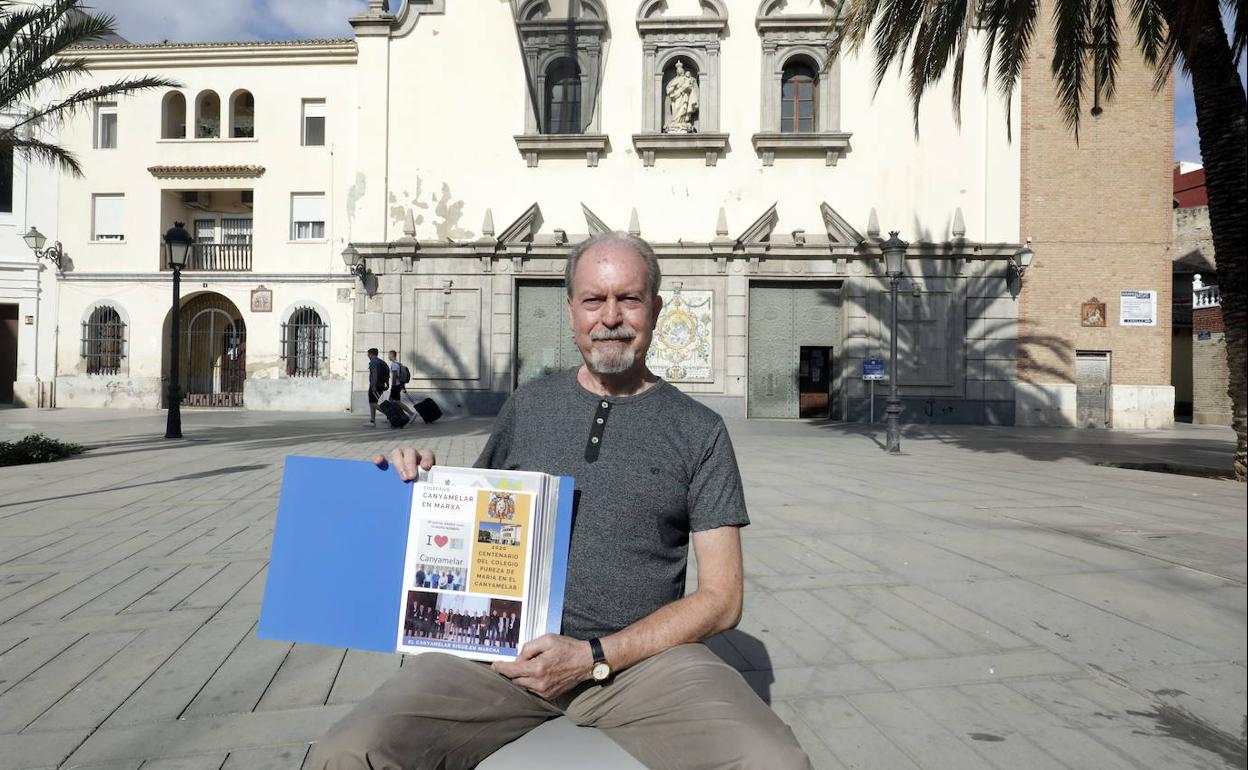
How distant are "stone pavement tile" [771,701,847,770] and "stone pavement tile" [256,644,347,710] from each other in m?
1.82

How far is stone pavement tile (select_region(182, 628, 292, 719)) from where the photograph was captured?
8.87ft

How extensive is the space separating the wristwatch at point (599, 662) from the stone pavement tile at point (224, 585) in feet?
9.85

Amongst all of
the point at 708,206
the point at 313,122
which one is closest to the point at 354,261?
the point at 313,122

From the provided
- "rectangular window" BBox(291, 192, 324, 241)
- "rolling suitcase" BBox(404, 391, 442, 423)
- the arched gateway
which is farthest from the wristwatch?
the arched gateway

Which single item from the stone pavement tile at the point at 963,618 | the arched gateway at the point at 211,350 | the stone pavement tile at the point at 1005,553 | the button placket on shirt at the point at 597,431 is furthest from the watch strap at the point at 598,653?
the arched gateway at the point at 211,350

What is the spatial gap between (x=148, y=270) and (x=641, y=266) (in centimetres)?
2482

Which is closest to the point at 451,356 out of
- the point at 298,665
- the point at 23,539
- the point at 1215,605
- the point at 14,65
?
the point at 14,65

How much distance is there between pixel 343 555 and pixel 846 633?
2.64 metres

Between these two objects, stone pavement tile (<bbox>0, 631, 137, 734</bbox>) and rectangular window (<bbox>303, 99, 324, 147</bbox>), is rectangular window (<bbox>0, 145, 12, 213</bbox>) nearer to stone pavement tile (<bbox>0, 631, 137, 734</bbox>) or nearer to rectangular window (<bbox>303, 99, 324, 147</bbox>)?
rectangular window (<bbox>303, 99, 324, 147</bbox>)

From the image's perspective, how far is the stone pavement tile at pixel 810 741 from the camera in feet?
7.67

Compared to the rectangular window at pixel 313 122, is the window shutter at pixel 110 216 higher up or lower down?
lower down

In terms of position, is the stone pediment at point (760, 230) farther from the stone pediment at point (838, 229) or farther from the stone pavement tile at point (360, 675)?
the stone pavement tile at point (360, 675)

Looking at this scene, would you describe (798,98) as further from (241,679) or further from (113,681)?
(113,681)

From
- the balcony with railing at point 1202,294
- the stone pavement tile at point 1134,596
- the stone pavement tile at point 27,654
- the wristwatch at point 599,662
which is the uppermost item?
the balcony with railing at point 1202,294
